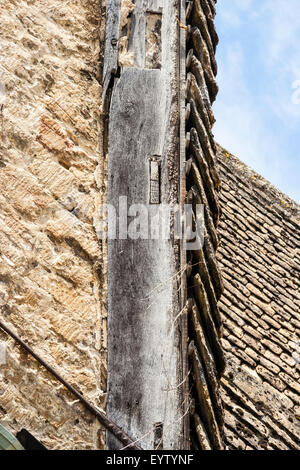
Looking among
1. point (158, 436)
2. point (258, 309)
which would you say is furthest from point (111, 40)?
point (258, 309)

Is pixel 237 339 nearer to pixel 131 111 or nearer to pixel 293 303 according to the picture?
pixel 293 303

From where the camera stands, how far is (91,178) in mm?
2809

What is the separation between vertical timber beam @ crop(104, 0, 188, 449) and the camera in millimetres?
2486

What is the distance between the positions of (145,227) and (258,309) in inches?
135

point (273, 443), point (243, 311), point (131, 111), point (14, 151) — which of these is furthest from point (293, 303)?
point (14, 151)

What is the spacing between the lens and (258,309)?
19.3 feet

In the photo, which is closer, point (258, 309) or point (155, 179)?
point (155, 179)

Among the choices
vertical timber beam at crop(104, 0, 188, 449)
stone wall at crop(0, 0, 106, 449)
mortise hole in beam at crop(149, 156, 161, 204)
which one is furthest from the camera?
mortise hole in beam at crop(149, 156, 161, 204)

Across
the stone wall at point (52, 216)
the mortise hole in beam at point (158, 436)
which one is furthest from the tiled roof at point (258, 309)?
the stone wall at point (52, 216)

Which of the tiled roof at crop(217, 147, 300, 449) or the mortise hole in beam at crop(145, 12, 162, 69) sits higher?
the mortise hole in beam at crop(145, 12, 162, 69)

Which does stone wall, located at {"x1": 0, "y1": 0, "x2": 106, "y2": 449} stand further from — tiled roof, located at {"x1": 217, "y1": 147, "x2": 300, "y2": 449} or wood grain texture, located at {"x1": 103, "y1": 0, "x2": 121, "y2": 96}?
tiled roof, located at {"x1": 217, "y1": 147, "x2": 300, "y2": 449}

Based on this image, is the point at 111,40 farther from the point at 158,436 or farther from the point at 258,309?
the point at 258,309

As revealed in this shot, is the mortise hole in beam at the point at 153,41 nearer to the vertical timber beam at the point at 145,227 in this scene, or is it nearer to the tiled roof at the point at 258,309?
the vertical timber beam at the point at 145,227

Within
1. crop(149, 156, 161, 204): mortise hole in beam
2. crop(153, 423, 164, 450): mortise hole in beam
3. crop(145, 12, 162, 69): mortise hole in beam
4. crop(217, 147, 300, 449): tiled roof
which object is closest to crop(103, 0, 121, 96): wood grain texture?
crop(145, 12, 162, 69): mortise hole in beam
